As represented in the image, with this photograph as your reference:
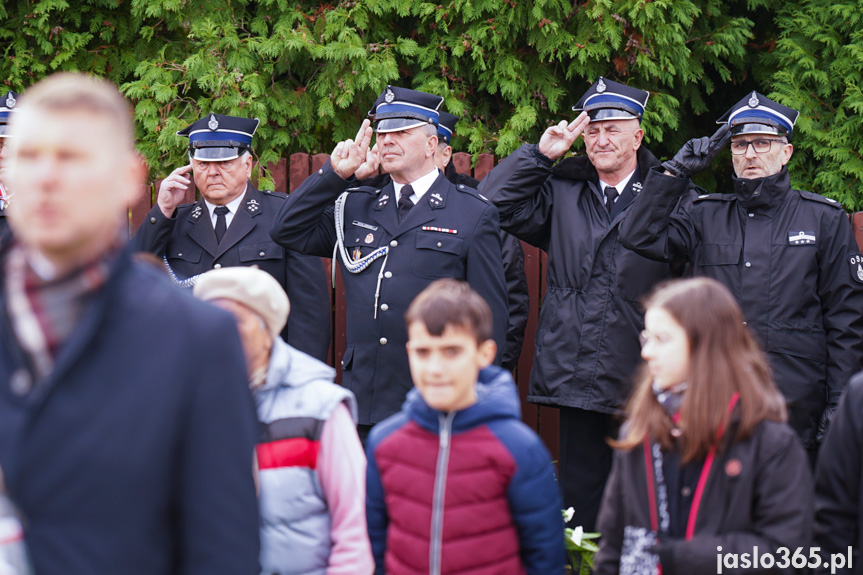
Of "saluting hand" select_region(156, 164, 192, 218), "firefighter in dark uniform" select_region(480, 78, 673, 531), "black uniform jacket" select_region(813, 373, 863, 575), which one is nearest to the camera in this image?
"black uniform jacket" select_region(813, 373, 863, 575)

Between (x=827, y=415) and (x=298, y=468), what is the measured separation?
2.87 metres

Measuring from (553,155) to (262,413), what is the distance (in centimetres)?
268

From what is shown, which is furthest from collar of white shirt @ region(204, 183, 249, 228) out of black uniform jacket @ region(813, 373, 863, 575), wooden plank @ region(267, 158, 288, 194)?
black uniform jacket @ region(813, 373, 863, 575)

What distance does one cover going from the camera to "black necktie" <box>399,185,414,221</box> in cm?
465

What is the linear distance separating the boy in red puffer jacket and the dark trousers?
2017 mm

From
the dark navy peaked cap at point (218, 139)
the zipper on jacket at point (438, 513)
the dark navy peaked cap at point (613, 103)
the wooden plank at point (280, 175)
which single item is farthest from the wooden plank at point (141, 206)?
the zipper on jacket at point (438, 513)

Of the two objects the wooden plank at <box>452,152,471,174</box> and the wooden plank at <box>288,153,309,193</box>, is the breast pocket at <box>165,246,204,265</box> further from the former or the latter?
the wooden plank at <box>452,152,471,174</box>

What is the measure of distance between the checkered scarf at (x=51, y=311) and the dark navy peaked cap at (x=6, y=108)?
4.75 metres

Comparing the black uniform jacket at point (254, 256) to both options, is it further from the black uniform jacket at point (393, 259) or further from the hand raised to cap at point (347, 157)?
the hand raised to cap at point (347, 157)

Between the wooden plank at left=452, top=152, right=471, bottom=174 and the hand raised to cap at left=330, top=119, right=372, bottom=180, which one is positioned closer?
the hand raised to cap at left=330, top=119, right=372, bottom=180

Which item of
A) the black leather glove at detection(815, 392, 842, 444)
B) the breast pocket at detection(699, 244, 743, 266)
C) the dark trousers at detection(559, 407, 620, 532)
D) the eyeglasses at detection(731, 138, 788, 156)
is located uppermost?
the eyeglasses at detection(731, 138, 788, 156)

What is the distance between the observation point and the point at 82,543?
1.56 meters

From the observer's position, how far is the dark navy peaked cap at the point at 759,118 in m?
4.88

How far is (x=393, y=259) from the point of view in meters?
4.51
